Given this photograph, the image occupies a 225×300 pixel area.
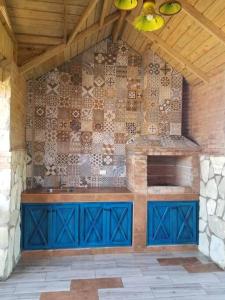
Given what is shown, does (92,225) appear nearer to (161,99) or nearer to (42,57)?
(161,99)

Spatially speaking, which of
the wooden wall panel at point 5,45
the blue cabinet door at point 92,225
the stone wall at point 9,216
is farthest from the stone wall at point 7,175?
the blue cabinet door at point 92,225

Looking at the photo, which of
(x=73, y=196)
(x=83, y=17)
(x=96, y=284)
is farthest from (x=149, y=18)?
(x=96, y=284)

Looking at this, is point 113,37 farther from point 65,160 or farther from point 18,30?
point 65,160

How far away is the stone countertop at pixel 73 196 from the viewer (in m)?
3.97

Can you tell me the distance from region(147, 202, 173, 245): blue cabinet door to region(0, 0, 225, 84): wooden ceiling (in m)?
2.09

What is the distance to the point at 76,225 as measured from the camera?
4035mm

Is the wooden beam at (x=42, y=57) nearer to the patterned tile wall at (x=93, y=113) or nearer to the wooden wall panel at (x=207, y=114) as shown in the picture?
the patterned tile wall at (x=93, y=113)

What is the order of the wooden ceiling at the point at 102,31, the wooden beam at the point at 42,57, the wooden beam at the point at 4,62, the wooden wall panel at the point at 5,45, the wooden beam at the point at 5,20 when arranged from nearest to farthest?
the wooden beam at the point at 5,20 < the wooden wall panel at the point at 5,45 < the wooden ceiling at the point at 102,31 < the wooden beam at the point at 4,62 < the wooden beam at the point at 42,57

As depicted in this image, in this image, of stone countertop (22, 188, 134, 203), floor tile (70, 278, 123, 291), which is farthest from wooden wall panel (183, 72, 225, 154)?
floor tile (70, 278, 123, 291)

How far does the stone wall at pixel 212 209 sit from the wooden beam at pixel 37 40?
8.92 ft

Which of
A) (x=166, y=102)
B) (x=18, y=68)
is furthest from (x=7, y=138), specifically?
(x=166, y=102)

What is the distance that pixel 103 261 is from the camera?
12.6ft

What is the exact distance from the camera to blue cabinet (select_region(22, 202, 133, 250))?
3969 mm

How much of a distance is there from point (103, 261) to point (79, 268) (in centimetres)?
39
